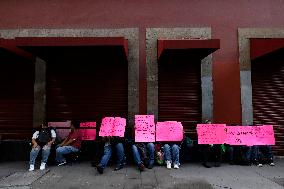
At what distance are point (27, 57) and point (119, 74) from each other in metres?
3.17

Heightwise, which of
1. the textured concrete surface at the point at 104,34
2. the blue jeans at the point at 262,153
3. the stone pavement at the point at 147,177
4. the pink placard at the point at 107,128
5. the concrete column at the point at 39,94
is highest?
the textured concrete surface at the point at 104,34

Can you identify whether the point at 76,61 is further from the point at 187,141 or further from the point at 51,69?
the point at 187,141

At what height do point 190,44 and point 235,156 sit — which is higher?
point 190,44

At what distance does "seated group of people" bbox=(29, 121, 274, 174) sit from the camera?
8.15m

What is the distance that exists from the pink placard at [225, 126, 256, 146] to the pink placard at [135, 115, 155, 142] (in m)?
2.36

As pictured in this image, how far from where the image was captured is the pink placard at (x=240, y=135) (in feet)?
28.9

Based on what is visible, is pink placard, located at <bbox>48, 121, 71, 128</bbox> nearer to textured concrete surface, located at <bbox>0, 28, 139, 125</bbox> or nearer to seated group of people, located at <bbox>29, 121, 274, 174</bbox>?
seated group of people, located at <bbox>29, 121, 274, 174</bbox>

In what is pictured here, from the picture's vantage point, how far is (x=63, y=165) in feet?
28.2

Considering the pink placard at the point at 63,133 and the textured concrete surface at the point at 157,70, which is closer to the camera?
the pink placard at the point at 63,133

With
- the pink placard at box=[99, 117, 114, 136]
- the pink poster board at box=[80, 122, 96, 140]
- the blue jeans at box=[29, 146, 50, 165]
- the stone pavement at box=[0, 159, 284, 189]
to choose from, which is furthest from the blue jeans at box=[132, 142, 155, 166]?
the blue jeans at box=[29, 146, 50, 165]

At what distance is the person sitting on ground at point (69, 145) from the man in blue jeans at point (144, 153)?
1919mm

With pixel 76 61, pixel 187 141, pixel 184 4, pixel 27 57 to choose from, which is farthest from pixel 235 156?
pixel 27 57

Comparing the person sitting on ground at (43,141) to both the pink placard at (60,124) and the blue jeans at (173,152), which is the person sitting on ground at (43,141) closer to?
the pink placard at (60,124)

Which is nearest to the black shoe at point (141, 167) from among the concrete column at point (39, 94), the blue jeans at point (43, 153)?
the blue jeans at point (43, 153)
